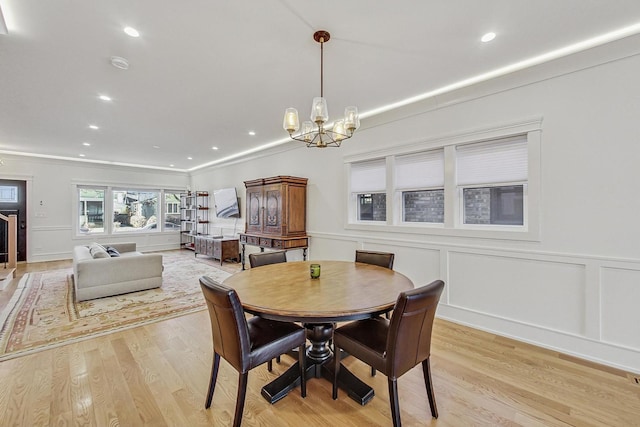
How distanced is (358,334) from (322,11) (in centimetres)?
230

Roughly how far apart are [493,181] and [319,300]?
247 cm

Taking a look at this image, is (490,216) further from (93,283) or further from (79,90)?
(93,283)

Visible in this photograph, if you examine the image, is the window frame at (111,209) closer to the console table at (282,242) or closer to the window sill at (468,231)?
the console table at (282,242)

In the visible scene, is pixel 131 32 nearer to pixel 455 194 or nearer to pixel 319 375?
pixel 319 375

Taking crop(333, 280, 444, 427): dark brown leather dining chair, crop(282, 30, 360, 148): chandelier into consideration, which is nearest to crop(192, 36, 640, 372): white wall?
crop(282, 30, 360, 148): chandelier

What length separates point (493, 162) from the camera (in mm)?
3115

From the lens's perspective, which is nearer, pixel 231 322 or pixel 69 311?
pixel 231 322

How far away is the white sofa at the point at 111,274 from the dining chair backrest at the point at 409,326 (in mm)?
4342

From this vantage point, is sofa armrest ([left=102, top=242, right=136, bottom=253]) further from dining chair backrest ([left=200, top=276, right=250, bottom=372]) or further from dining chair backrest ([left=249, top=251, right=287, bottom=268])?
dining chair backrest ([left=200, top=276, right=250, bottom=372])

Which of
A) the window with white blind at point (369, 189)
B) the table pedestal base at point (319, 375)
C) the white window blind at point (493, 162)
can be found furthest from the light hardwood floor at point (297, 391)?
the window with white blind at point (369, 189)

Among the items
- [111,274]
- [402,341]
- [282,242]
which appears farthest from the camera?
[282,242]

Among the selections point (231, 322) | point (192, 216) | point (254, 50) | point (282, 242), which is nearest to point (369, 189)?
point (282, 242)

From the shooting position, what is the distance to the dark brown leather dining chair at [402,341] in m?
1.60

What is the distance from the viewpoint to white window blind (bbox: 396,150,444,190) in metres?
Result: 3.54
